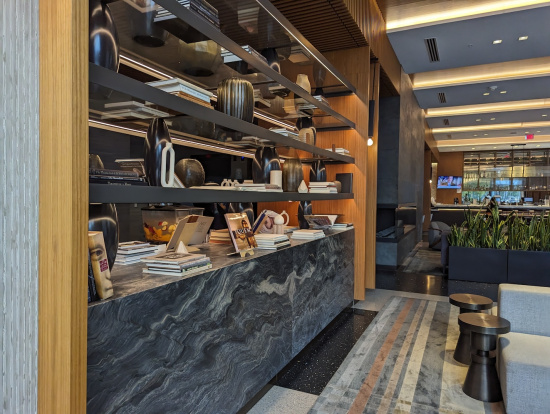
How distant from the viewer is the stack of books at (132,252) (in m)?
2.08

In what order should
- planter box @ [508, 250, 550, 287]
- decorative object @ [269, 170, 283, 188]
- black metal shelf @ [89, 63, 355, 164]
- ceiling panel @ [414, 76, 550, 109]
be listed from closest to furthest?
black metal shelf @ [89, 63, 355, 164] → decorative object @ [269, 170, 283, 188] → planter box @ [508, 250, 550, 287] → ceiling panel @ [414, 76, 550, 109]

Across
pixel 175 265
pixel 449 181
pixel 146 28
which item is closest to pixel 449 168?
pixel 449 181

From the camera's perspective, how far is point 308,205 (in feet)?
13.8

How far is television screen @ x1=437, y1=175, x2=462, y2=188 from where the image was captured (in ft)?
61.5

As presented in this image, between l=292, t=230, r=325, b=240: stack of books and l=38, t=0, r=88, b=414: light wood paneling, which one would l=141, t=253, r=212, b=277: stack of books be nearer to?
l=38, t=0, r=88, b=414: light wood paneling

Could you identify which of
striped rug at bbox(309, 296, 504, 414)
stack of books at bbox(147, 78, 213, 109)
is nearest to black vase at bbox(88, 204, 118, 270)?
stack of books at bbox(147, 78, 213, 109)

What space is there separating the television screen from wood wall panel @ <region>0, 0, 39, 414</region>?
19789mm

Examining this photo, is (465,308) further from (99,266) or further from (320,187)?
(99,266)

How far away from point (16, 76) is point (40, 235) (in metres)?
0.49

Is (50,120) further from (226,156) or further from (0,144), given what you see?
(226,156)

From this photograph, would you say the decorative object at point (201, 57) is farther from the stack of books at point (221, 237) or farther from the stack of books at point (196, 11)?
the stack of books at point (221, 237)

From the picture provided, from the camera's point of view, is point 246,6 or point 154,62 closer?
point 154,62

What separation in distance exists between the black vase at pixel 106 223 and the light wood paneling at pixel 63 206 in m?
0.41

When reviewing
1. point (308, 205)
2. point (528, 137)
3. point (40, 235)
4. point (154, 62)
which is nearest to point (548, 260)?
point (308, 205)
